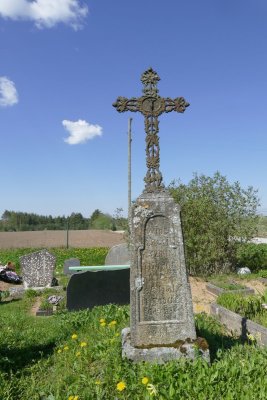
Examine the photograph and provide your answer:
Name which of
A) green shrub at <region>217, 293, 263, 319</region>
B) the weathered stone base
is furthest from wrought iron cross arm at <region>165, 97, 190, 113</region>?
green shrub at <region>217, 293, 263, 319</region>

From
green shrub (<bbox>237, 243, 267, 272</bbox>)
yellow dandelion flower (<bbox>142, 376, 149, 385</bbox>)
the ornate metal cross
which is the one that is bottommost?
yellow dandelion flower (<bbox>142, 376, 149, 385</bbox>)

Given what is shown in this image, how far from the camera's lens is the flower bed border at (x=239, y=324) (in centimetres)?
554

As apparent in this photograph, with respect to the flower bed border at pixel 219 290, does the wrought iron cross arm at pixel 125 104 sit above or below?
above

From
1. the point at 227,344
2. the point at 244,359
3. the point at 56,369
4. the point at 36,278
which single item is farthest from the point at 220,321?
the point at 36,278

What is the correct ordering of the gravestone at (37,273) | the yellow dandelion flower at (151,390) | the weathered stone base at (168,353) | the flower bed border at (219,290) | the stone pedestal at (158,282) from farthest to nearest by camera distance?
the gravestone at (37,273)
the flower bed border at (219,290)
the stone pedestal at (158,282)
the weathered stone base at (168,353)
the yellow dandelion flower at (151,390)

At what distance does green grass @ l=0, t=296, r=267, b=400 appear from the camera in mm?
3449

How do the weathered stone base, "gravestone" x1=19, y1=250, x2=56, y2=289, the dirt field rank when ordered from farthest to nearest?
1. the dirt field
2. "gravestone" x1=19, y1=250, x2=56, y2=289
3. the weathered stone base

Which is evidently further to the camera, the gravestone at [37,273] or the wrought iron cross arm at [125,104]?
the gravestone at [37,273]

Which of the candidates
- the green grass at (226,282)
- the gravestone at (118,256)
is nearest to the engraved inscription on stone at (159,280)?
the green grass at (226,282)

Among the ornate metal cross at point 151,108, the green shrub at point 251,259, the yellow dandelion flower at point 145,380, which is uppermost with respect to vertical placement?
the ornate metal cross at point 151,108

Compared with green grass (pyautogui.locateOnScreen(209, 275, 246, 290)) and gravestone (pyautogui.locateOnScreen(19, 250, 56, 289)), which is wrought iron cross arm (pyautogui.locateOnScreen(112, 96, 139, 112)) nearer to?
green grass (pyautogui.locateOnScreen(209, 275, 246, 290))

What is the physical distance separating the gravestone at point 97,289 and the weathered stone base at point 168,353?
163 inches

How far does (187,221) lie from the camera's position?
43.5ft

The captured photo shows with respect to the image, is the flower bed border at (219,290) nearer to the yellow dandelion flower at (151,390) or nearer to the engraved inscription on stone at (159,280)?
the engraved inscription on stone at (159,280)
